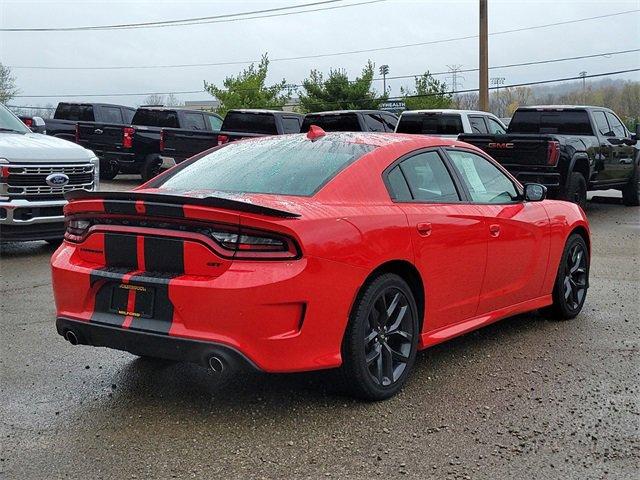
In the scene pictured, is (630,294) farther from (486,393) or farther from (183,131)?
(183,131)

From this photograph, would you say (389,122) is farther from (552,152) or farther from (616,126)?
(552,152)

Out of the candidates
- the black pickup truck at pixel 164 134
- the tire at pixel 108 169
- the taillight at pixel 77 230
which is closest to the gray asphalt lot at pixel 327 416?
the taillight at pixel 77 230

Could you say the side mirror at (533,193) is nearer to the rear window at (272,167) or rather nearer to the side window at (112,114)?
the rear window at (272,167)

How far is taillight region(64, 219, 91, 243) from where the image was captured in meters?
4.35

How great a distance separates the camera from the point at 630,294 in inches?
289

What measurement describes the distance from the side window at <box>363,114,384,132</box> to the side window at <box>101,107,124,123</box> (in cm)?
933

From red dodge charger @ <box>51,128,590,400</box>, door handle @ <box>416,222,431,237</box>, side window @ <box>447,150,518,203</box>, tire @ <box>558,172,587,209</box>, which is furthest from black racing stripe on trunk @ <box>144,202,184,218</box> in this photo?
tire @ <box>558,172,587,209</box>

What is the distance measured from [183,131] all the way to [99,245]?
1271 centimetres

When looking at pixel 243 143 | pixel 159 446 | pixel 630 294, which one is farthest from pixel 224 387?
pixel 630 294

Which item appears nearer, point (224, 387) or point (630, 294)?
point (224, 387)

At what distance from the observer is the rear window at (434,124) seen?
15688 mm

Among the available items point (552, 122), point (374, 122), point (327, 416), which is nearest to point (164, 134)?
point (374, 122)

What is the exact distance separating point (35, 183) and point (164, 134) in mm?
7814

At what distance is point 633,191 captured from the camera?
15.8 m
